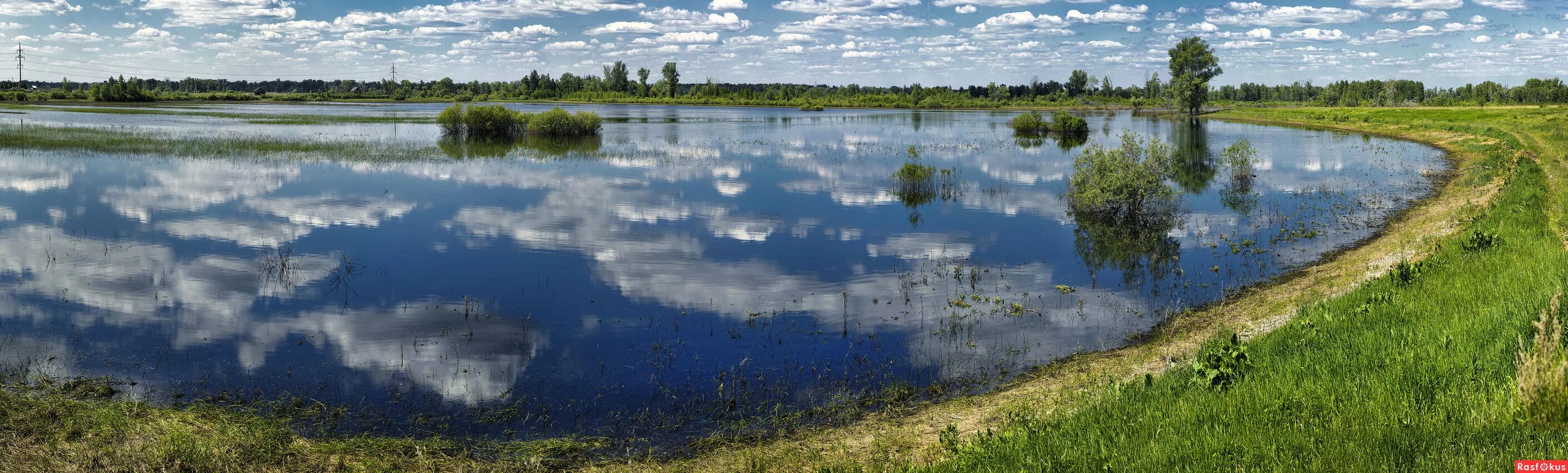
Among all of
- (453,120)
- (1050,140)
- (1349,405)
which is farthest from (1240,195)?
(453,120)

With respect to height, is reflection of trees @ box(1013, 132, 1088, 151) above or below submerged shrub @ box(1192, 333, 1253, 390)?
above

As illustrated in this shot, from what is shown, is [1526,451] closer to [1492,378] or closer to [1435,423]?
[1435,423]

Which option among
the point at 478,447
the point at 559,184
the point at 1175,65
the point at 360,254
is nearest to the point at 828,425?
the point at 478,447

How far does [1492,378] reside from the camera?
8.69 m

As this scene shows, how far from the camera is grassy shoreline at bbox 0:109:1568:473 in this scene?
8461mm

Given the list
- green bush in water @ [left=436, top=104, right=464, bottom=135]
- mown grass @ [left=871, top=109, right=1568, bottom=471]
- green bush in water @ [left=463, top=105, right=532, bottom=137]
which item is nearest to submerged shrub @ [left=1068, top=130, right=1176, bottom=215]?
mown grass @ [left=871, top=109, right=1568, bottom=471]

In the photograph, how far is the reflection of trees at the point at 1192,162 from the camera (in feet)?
131

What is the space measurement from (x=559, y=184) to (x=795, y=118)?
259ft

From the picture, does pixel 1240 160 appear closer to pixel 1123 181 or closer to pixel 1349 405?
pixel 1123 181

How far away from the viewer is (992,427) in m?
11.0

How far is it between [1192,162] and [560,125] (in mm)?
44253

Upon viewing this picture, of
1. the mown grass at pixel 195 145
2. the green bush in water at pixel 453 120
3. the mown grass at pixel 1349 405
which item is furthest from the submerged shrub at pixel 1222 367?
the green bush in water at pixel 453 120

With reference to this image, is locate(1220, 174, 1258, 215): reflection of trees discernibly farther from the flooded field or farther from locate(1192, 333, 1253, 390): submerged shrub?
locate(1192, 333, 1253, 390): submerged shrub

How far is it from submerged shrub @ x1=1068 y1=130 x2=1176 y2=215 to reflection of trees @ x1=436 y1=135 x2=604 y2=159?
104 ft
